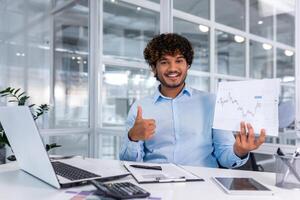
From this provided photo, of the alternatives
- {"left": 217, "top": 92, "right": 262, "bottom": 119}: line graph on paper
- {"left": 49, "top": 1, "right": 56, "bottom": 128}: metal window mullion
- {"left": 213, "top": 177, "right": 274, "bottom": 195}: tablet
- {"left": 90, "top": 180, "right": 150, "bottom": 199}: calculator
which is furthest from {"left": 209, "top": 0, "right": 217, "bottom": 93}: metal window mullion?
{"left": 90, "top": 180, "right": 150, "bottom": 199}: calculator

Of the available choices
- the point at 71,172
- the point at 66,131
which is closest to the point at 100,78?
the point at 66,131

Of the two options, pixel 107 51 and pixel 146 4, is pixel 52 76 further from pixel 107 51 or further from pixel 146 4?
pixel 146 4

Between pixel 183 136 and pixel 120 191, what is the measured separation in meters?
0.82

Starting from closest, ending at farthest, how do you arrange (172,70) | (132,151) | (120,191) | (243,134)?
1. (120,191)
2. (243,134)
3. (132,151)
4. (172,70)

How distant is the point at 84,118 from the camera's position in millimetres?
3670

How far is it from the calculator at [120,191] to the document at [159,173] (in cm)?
13

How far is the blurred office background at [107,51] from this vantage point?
3.21 meters

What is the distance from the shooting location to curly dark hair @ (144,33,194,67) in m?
1.79

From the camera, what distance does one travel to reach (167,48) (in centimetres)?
180

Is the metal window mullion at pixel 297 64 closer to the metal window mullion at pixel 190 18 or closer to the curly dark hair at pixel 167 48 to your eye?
the curly dark hair at pixel 167 48

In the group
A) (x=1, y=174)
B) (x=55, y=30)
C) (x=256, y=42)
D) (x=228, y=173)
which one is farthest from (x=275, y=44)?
(x=1, y=174)

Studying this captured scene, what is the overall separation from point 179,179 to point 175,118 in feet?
2.22

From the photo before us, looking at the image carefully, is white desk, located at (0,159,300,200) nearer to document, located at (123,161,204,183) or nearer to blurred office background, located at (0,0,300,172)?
document, located at (123,161,204,183)

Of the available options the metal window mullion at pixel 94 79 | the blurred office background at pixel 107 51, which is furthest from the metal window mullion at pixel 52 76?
the metal window mullion at pixel 94 79
